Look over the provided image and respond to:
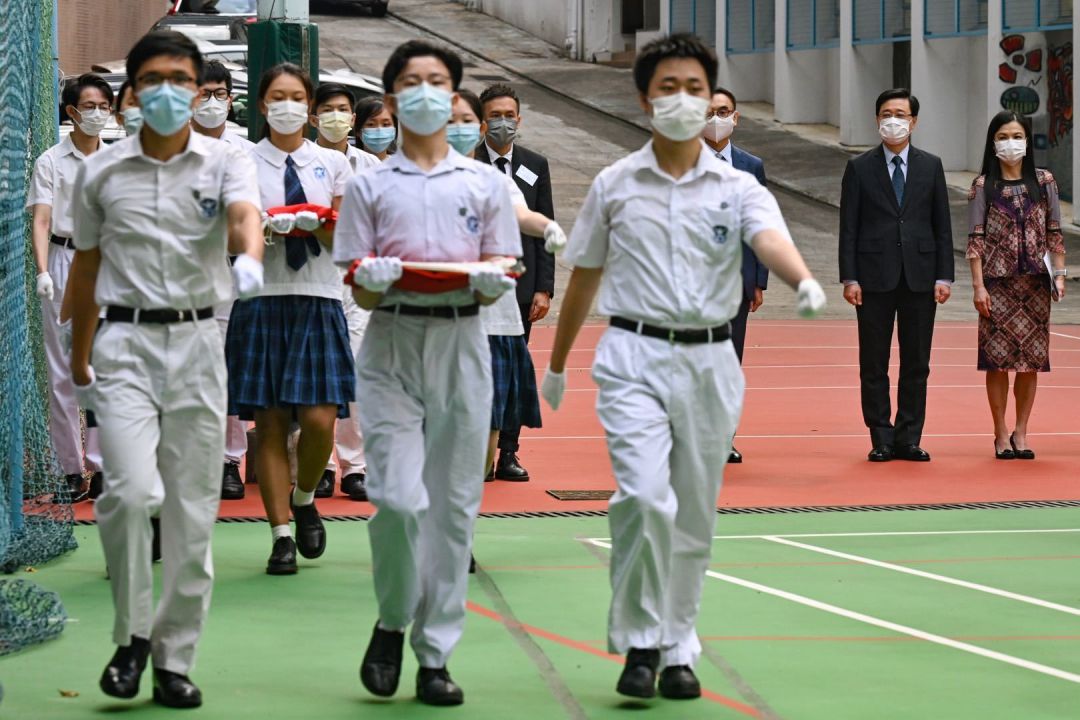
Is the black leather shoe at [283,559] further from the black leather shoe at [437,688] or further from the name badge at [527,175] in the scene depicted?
the name badge at [527,175]

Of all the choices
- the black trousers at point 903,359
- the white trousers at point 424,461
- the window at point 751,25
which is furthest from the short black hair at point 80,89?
the window at point 751,25

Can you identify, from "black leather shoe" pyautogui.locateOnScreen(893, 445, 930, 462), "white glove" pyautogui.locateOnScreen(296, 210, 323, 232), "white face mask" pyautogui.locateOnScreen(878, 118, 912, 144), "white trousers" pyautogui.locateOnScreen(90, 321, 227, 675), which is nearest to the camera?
"white trousers" pyautogui.locateOnScreen(90, 321, 227, 675)

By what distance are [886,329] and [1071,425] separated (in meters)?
2.53

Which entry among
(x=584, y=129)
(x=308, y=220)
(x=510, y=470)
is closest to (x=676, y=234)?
(x=308, y=220)

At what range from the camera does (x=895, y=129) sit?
40.3 feet

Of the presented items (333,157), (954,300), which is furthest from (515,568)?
(954,300)

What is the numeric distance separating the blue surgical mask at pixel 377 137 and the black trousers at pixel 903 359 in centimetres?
376

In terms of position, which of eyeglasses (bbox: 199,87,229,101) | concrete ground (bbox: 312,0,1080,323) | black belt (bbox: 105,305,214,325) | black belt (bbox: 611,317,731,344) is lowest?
black belt (bbox: 611,317,731,344)

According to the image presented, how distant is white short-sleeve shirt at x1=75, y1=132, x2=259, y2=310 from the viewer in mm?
6332

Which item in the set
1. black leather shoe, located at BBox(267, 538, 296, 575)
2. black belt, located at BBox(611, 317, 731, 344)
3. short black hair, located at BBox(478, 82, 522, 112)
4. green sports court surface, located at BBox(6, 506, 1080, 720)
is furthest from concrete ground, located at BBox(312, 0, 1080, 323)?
black belt, located at BBox(611, 317, 731, 344)

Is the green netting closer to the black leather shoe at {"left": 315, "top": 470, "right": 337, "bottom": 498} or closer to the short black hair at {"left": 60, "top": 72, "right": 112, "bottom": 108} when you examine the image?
the short black hair at {"left": 60, "top": 72, "right": 112, "bottom": 108}

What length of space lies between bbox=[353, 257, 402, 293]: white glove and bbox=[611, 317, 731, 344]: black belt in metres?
0.82

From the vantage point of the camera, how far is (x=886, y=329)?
1276 cm

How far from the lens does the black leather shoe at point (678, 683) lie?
6508 millimetres
